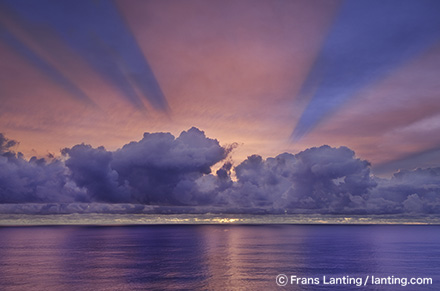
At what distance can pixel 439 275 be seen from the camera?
99.7m

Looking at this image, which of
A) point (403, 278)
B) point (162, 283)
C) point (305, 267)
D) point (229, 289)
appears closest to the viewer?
point (229, 289)

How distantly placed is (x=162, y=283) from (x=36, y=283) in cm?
2981

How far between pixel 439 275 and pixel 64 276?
99.1 metres

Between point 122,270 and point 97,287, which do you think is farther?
point 122,270

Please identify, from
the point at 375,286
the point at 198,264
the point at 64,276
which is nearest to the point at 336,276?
the point at 375,286

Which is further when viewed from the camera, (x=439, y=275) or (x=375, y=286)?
(x=439, y=275)

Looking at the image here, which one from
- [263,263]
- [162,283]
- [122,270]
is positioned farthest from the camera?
[263,263]

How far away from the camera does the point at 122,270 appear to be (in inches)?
4218

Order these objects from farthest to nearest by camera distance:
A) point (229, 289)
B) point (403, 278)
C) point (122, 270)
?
point (122, 270), point (403, 278), point (229, 289)

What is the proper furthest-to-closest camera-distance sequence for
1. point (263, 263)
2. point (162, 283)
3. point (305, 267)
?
point (263, 263) < point (305, 267) < point (162, 283)

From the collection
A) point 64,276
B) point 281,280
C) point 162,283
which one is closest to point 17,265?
point 64,276

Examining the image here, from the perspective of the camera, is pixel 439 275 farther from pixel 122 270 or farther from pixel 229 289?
pixel 122 270

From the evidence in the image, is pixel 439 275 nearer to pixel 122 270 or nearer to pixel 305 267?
pixel 305 267

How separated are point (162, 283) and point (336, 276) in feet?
148
